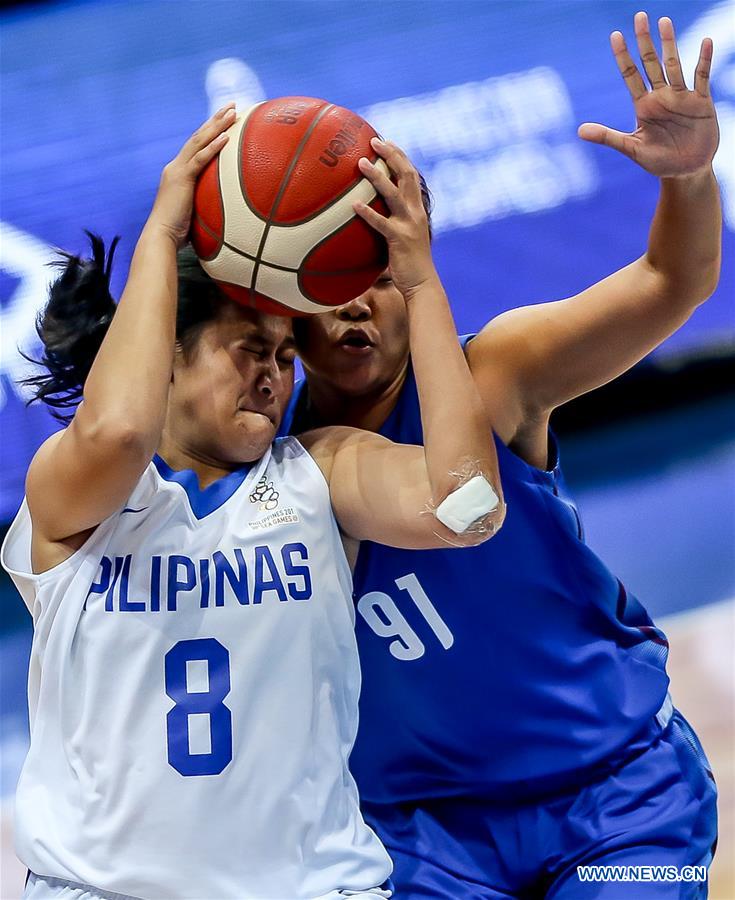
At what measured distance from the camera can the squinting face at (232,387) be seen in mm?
2176

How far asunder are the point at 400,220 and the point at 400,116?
301cm

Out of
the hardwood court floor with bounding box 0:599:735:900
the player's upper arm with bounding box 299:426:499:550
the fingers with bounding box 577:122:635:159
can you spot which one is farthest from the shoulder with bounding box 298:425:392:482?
the hardwood court floor with bounding box 0:599:735:900

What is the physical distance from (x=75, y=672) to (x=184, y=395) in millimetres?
530

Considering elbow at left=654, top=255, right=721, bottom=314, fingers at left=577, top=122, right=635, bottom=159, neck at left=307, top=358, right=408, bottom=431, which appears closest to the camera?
fingers at left=577, top=122, right=635, bottom=159

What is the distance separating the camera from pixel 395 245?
2084mm

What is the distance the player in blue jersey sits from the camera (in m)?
2.37

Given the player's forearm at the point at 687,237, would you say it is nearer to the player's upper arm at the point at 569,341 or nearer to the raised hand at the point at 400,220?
the player's upper arm at the point at 569,341

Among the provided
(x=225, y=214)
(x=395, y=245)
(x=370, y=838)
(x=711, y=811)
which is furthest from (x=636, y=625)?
(x=225, y=214)

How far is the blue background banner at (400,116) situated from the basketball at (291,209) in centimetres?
254

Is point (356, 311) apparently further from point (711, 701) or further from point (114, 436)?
point (711, 701)

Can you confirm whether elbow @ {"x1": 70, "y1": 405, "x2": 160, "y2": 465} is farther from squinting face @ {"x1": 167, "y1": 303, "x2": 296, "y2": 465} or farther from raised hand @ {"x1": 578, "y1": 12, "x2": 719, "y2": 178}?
raised hand @ {"x1": 578, "y1": 12, "x2": 719, "y2": 178}

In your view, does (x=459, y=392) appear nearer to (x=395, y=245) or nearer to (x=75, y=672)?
(x=395, y=245)

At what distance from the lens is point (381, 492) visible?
2.13 metres

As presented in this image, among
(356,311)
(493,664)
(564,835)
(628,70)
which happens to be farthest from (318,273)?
(564,835)
